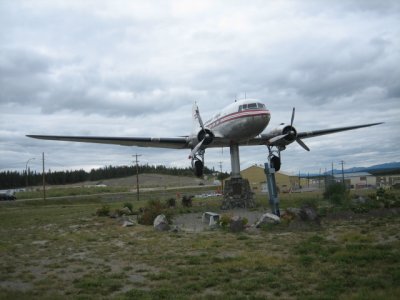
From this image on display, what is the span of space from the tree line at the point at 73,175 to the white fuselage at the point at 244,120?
4420 inches

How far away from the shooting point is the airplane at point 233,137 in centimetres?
2727

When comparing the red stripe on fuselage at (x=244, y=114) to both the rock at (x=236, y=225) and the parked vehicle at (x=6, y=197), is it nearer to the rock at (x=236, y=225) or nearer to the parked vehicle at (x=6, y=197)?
the rock at (x=236, y=225)

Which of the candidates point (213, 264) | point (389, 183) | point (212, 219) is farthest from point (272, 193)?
point (389, 183)

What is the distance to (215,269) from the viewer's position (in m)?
10.2

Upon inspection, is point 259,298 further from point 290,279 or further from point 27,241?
point 27,241

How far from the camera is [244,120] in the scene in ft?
89.0

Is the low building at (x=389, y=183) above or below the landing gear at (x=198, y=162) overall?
below

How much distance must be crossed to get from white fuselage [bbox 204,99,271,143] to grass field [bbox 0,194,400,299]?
1022 centimetres

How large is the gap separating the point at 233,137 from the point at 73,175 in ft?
496

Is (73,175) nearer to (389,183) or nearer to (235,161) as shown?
(389,183)

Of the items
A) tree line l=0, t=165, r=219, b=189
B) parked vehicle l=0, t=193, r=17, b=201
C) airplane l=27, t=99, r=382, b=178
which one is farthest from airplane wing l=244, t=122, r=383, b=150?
tree line l=0, t=165, r=219, b=189

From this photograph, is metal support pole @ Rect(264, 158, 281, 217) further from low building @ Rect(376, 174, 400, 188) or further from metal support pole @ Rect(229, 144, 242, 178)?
low building @ Rect(376, 174, 400, 188)

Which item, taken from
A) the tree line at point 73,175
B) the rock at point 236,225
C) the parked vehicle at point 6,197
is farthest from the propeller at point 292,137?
the tree line at point 73,175

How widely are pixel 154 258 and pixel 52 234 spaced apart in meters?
9.86
